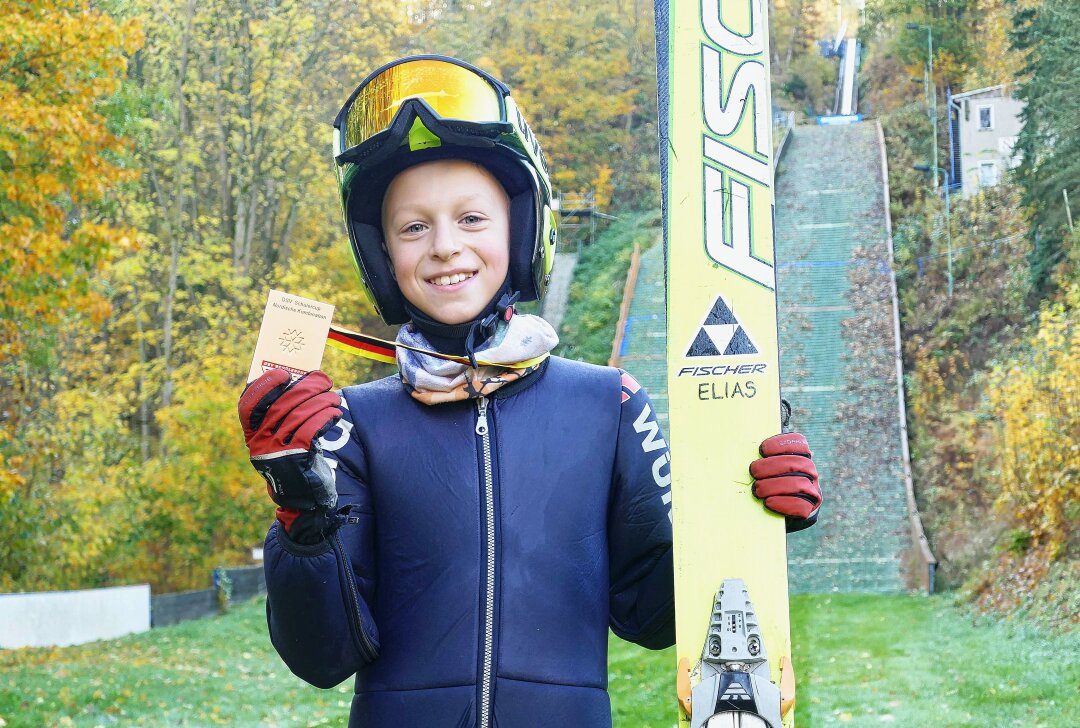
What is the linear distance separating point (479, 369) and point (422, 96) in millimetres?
502

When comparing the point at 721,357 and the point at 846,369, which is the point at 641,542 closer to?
the point at 721,357

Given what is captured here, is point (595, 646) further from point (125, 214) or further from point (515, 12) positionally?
point (515, 12)

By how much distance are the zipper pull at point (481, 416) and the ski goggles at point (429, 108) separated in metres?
0.47

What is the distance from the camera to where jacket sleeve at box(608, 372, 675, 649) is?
2250 mm

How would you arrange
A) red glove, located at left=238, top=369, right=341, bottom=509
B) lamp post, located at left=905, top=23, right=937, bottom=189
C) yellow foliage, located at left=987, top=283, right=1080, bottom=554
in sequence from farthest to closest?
lamp post, located at left=905, top=23, right=937, bottom=189 → yellow foliage, located at left=987, top=283, right=1080, bottom=554 → red glove, located at left=238, top=369, right=341, bottom=509

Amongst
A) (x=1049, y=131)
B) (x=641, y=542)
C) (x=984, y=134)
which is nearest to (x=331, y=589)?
(x=641, y=542)

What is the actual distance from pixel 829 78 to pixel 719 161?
3492 cm

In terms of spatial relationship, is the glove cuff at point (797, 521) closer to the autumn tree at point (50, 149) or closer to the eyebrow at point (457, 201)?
the eyebrow at point (457, 201)

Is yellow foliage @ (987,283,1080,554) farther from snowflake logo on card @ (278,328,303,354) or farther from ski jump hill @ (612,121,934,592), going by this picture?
snowflake logo on card @ (278,328,303,354)

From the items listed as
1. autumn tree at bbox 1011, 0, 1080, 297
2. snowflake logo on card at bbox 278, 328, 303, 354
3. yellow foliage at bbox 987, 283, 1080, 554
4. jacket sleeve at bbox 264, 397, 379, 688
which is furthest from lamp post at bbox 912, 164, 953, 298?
snowflake logo on card at bbox 278, 328, 303, 354

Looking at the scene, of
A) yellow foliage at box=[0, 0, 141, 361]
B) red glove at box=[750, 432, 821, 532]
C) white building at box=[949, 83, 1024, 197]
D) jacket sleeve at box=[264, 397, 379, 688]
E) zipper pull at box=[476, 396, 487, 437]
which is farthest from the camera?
white building at box=[949, 83, 1024, 197]

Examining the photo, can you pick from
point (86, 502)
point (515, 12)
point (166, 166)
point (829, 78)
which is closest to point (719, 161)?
point (86, 502)

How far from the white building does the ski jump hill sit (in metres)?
1.76

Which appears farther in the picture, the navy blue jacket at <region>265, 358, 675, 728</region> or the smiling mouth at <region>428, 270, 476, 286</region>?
the smiling mouth at <region>428, 270, 476, 286</region>
